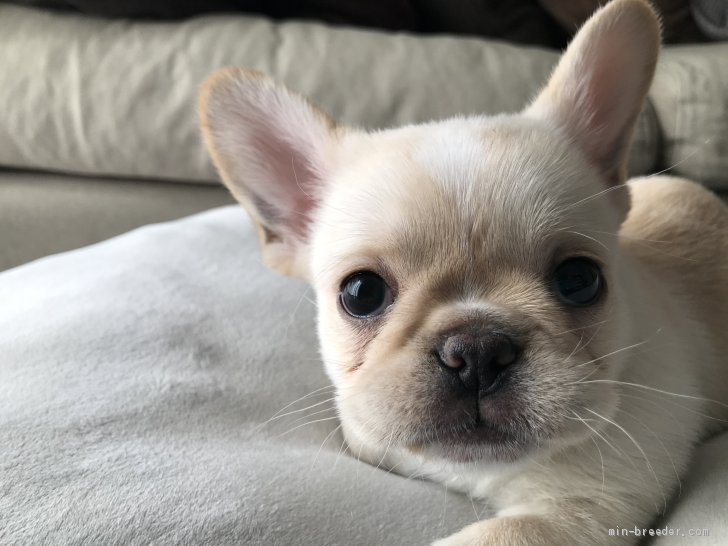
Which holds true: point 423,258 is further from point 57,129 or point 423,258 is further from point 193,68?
point 57,129

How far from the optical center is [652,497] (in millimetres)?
1002

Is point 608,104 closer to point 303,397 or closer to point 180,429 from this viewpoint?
point 303,397

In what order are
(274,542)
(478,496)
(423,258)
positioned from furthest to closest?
(478,496), (423,258), (274,542)

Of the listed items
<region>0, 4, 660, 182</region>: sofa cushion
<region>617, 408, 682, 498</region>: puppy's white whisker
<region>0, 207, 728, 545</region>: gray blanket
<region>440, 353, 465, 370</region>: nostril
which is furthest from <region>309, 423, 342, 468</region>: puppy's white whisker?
<region>0, 4, 660, 182</region>: sofa cushion

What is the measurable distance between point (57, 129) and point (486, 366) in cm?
210

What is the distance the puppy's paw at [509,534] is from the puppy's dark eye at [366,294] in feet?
1.26

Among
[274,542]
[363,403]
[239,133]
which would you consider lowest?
[274,542]

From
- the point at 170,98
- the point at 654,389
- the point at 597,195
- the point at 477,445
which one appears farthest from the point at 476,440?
the point at 170,98

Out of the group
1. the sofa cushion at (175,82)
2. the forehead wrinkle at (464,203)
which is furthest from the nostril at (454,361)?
the sofa cushion at (175,82)

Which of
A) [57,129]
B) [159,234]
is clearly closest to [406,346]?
[159,234]

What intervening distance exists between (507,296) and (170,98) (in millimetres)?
1819

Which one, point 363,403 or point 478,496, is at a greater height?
point 363,403

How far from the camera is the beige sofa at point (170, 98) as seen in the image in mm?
2318

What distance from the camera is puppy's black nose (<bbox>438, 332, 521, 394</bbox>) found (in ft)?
2.86
